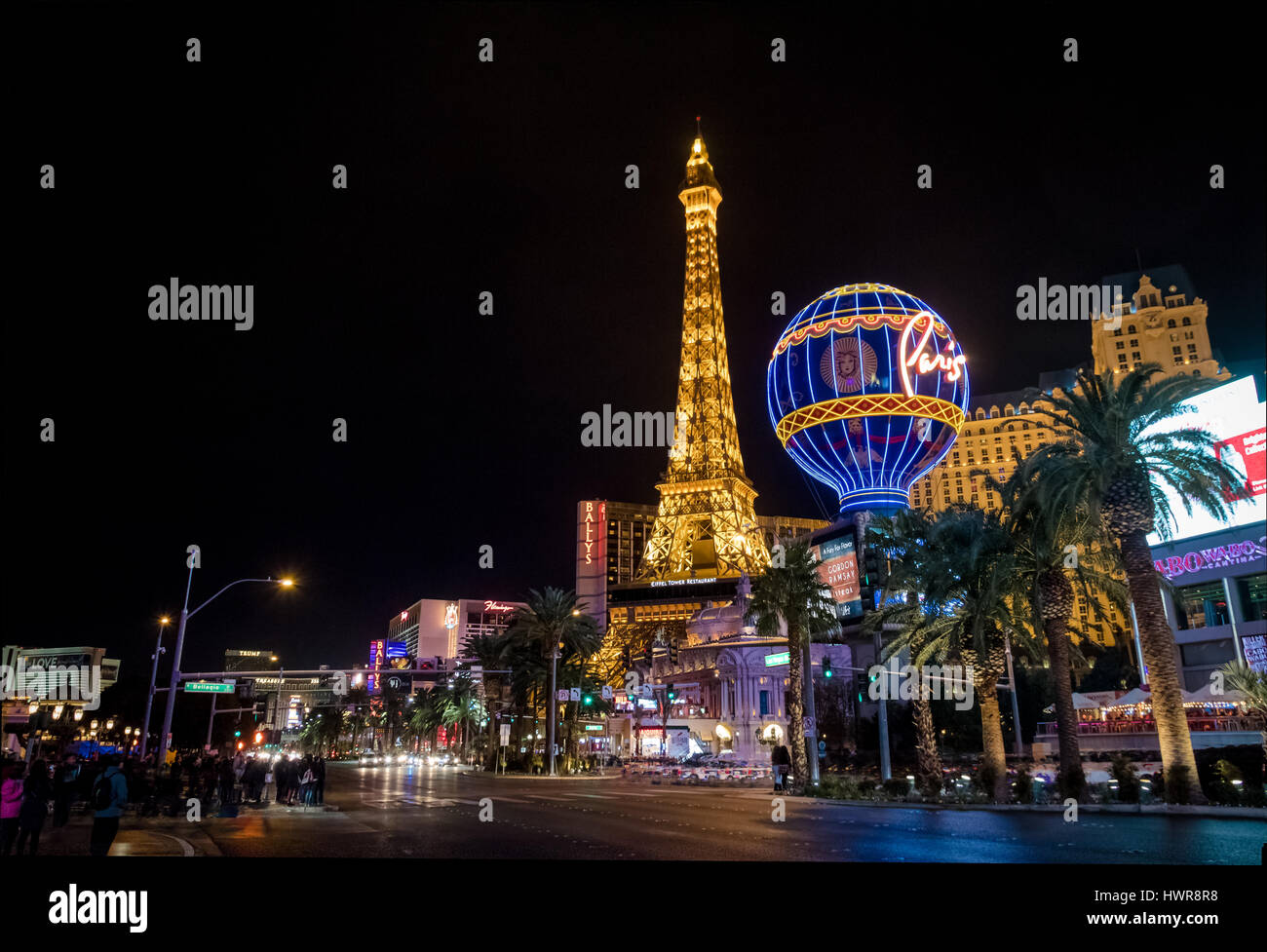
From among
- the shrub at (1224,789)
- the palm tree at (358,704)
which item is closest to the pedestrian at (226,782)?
the shrub at (1224,789)

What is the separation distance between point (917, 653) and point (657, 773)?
23.5m

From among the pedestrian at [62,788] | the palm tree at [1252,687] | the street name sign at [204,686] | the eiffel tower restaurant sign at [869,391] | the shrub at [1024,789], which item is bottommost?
the shrub at [1024,789]

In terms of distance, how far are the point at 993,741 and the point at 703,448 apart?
78178 mm

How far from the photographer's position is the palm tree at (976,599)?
28.0m

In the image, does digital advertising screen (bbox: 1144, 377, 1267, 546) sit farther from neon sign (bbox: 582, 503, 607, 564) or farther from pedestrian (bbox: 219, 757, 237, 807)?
neon sign (bbox: 582, 503, 607, 564)

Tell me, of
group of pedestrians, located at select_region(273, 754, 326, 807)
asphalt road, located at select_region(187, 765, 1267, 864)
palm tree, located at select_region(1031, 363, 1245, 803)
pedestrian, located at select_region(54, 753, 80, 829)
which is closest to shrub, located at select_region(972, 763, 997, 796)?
asphalt road, located at select_region(187, 765, 1267, 864)

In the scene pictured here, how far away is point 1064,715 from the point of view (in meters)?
25.7

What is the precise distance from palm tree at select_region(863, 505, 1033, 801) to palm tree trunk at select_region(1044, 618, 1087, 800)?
82.0 inches

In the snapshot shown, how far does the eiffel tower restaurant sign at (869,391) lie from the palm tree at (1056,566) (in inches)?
1455

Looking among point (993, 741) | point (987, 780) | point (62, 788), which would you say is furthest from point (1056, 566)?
point (62, 788)

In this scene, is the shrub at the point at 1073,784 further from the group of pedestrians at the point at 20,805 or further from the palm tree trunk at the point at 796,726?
the group of pedestrians at the point at 20,805

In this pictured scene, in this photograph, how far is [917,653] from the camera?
108ft

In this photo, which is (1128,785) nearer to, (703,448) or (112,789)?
(112,789)
